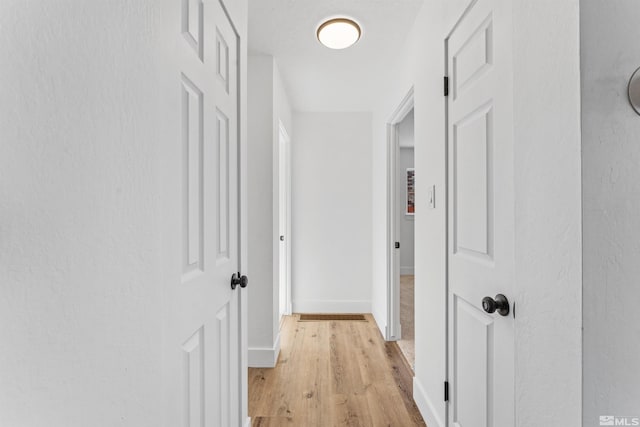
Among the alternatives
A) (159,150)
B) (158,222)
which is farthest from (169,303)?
(159,150)

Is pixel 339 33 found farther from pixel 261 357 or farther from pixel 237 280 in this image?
pixel 261 357

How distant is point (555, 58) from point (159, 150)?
1.00m

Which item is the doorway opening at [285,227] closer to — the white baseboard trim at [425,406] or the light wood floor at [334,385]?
the light wood floor at [334,385]

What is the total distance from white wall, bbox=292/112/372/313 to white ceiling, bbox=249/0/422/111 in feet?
2.02

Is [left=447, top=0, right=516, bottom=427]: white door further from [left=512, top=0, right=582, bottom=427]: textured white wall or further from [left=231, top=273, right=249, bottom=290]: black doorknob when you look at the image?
[left=231, top=273, right=249, bottom=290]: black doorknob

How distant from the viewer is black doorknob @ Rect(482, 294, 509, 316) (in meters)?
1.05

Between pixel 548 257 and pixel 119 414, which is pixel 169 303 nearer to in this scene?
pixel 119 414

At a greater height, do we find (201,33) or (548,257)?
(201,33)

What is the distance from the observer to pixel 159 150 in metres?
0.76

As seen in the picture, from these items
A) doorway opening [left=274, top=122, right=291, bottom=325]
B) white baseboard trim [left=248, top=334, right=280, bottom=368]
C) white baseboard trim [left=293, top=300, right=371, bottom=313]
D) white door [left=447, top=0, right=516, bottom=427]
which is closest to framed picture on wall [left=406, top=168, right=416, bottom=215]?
white baseboard trim [left=293, top=300, right=371, bottom=313]

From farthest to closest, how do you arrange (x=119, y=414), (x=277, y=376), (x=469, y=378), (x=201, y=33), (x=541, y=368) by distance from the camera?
(x=277, y=376) → (x=469, y=378) → (x=201, y=33) → (x=541, y=368) → (x=119, y=414)

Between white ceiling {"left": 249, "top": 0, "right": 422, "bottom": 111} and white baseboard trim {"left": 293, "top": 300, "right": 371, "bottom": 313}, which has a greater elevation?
white ceiling {"left": 249, "top": 0, "right": 422, "bottom": 111}

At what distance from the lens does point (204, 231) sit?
1.08 metres

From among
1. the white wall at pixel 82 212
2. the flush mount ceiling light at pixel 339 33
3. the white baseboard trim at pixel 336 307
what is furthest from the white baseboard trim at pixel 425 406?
the flush mount ceiling light at pixel 339 33
